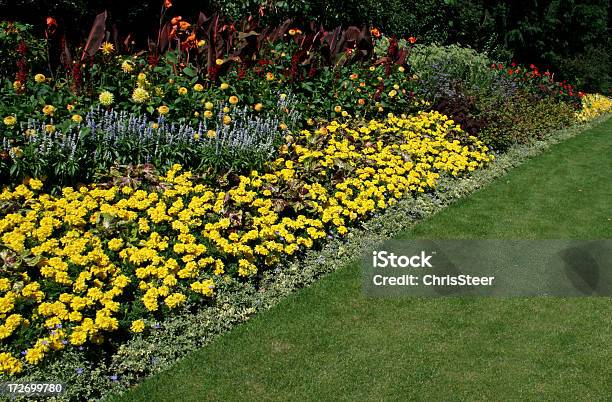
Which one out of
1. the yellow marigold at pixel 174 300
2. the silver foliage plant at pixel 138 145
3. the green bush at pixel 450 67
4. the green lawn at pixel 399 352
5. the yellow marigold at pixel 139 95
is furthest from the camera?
the green bush at pixel 450 67

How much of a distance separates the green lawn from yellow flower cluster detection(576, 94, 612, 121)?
31.7 ft

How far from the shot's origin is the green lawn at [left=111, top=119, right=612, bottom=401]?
12.5ft

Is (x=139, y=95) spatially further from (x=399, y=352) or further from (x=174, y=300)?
(x=399, y=352)

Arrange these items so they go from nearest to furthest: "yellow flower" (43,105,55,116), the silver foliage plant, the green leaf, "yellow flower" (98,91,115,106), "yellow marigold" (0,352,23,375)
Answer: "yellow marigold" (0,352,23,375)
the silver foliage plant
"yellow flower" (43,105,55,116)
"yellow flower" (98,91,115,106)
the green leaf

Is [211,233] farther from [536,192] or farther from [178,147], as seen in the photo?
[536,192]

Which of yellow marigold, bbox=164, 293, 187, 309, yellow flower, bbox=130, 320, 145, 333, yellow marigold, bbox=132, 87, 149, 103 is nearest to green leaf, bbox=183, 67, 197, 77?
yellow marigold, bbox=132, 87, 149, 103

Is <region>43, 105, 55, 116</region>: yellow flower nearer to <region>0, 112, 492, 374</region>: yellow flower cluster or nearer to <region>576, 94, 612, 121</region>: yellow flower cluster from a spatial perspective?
<region>0, 112, 492, 374</region>: yellow flower cluster

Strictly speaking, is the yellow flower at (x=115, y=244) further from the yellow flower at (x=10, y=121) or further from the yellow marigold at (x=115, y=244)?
the yellow flower at (x=10, y=121)

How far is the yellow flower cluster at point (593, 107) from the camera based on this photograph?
44.6ft

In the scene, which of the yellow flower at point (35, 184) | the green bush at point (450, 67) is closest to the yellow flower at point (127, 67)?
the yellow flower at point (35, 184)

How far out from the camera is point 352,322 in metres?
4.53

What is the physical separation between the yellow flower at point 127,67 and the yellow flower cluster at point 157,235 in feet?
4.17

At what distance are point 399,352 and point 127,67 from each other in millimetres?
3961

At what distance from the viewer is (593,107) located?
14703 mm
